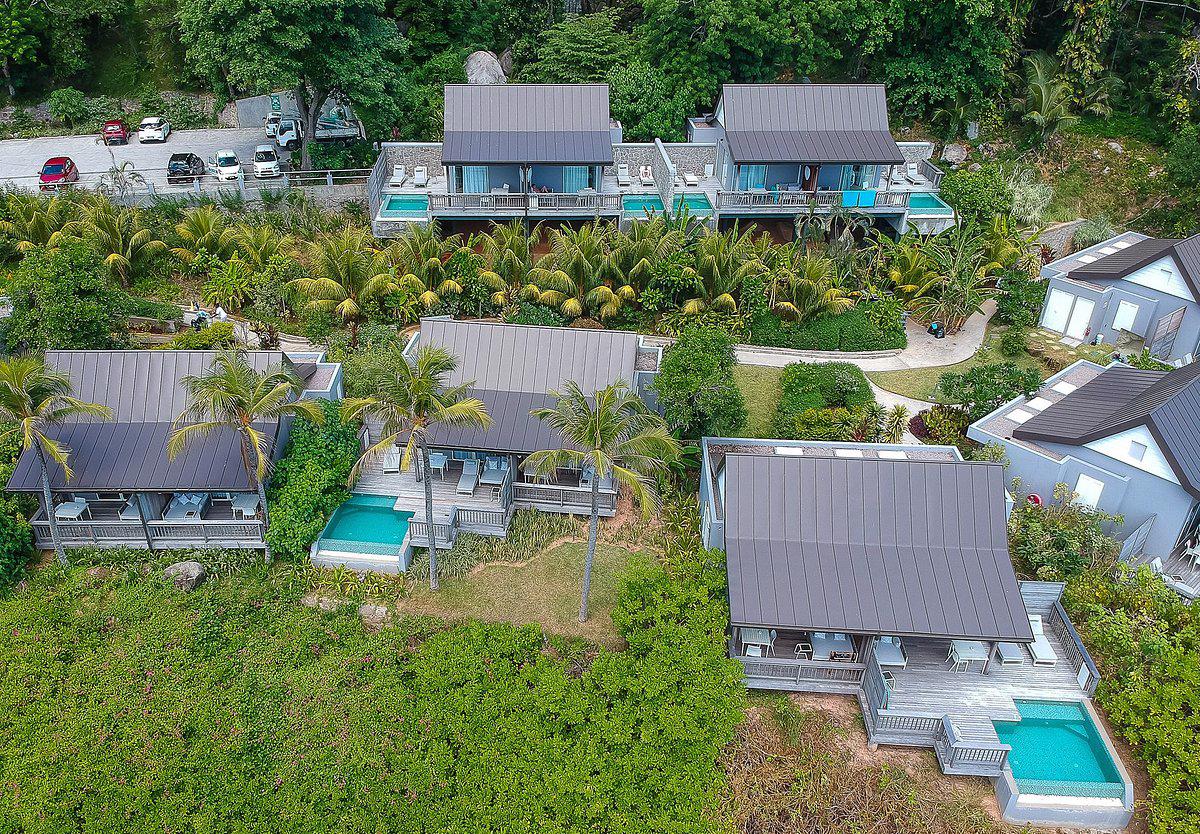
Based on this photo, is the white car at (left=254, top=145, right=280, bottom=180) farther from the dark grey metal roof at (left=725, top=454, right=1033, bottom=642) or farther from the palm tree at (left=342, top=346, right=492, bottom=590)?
the dark grey metal roof at (left=725, top=454, right=1033, bottom=642)

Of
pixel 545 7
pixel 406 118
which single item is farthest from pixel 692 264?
pixel 545 7

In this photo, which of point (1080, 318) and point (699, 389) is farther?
point (1080, 318)

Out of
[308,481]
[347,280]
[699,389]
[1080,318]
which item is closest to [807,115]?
[1080,318]

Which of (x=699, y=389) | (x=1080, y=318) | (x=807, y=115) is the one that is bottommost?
(x=1080, y=318)

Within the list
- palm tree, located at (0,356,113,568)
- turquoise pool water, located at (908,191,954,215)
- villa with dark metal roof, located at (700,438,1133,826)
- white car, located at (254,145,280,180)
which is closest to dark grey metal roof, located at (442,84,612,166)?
white car, located at (254,145,280,180)

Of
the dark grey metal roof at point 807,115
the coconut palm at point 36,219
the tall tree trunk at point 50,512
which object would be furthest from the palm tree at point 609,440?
the coconut palm at point 36,219

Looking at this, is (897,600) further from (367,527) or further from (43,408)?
(43,408)

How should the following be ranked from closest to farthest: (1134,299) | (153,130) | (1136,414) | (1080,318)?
(1136,414)
(1134,299)
(1080,318)
(153,130)
